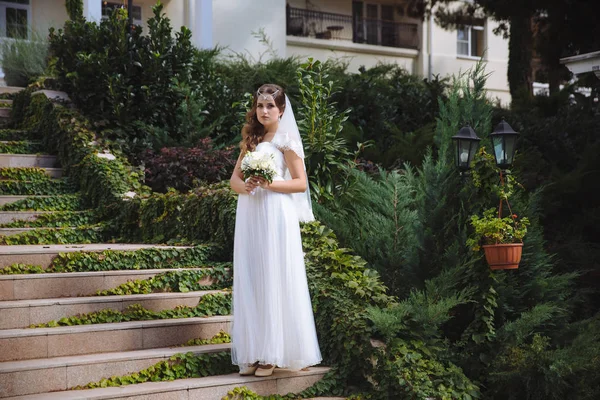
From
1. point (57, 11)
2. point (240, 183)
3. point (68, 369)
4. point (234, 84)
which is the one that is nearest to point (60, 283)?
point (68, 369)

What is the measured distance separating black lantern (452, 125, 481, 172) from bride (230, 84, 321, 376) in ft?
4.83

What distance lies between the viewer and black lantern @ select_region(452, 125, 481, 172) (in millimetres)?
6895

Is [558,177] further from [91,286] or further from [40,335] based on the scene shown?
[40,335]

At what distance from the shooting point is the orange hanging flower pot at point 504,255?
6.56m

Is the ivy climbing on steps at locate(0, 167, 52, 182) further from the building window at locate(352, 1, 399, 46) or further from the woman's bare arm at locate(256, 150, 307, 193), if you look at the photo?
the building window at locate(352, 1, 399, 46)

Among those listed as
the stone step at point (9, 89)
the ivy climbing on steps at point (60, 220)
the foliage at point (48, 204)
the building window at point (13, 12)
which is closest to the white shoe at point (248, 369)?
the ivy climbing on steps at point (60, 220)

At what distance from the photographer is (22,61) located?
13.8 meters

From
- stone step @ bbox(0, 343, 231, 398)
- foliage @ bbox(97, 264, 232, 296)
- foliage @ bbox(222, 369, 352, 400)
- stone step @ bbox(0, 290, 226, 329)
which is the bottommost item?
foliage @ bbox(222, 369, 352, 400)

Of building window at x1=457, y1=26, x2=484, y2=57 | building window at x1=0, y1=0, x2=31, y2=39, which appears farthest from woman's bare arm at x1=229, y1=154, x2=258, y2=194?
building window at x1=457, y1=26, x2=484, y2=57

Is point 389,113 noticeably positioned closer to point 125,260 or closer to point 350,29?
point 125,260

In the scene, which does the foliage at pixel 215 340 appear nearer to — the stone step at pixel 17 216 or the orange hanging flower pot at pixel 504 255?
the orange hanging flower pot at pixel 504 255

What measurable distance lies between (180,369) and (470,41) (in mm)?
24740

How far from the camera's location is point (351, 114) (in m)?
13.8

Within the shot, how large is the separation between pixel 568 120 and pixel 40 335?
11.3 metres
